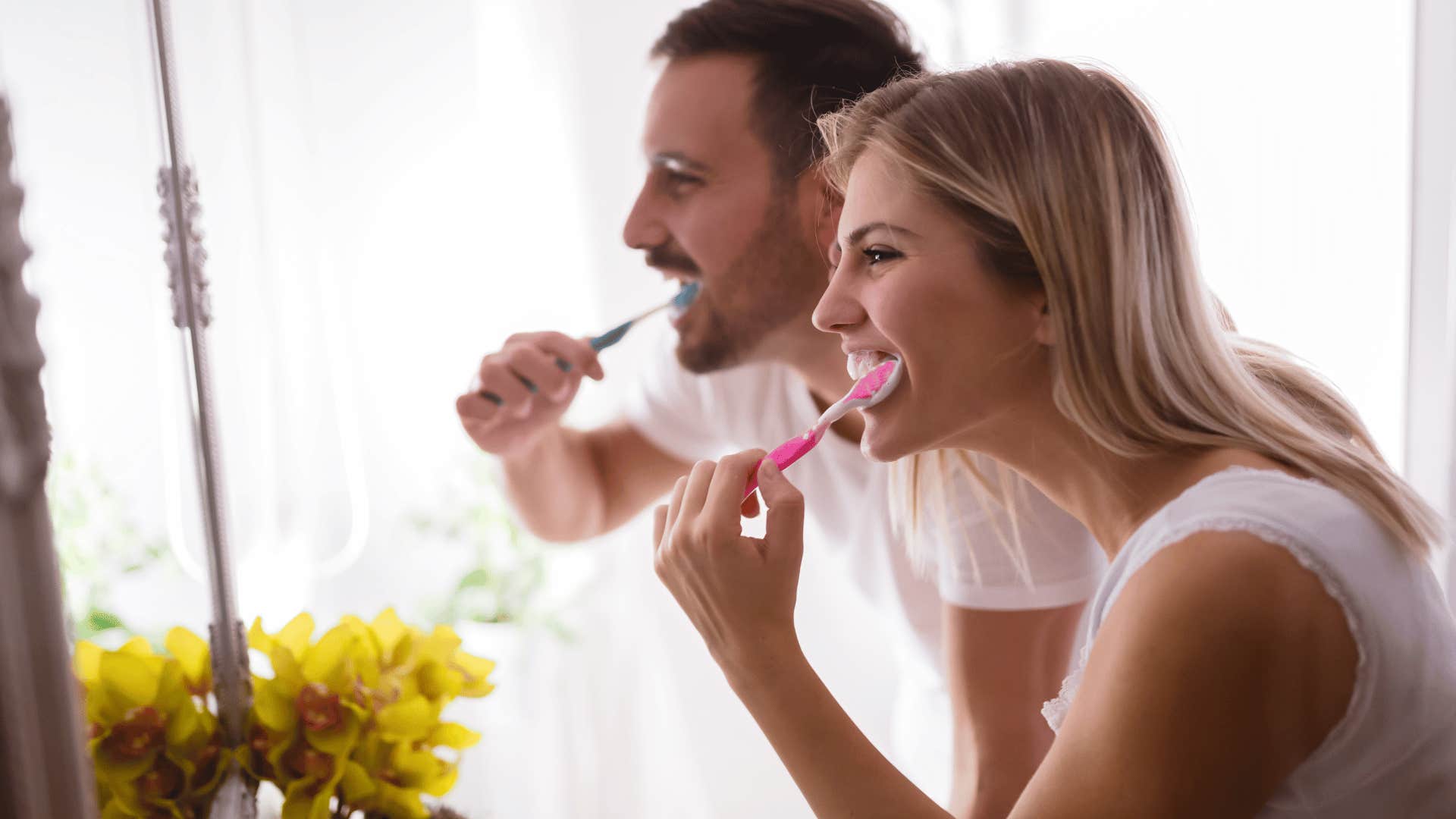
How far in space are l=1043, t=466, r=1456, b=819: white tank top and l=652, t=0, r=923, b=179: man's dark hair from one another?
0.55 m

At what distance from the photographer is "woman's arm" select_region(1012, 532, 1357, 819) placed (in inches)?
22.0

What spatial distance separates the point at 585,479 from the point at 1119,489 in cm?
64

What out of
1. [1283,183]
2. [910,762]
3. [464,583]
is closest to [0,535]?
[464,583]

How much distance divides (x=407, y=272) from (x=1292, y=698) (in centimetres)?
92

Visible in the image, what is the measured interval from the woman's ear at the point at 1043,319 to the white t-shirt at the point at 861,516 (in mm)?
262

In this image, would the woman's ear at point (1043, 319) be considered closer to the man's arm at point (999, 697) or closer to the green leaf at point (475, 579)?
the man's arm at point (999, 697)

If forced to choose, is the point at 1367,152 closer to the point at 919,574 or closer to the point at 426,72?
the point at 919,574

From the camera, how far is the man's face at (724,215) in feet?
3.44

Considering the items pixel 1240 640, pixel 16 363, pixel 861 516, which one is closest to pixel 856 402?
pixel 1240 640

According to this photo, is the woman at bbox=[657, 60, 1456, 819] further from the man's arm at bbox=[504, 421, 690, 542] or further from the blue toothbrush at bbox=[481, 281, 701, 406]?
the man's arm at bbox=[504, 421, 690, 542]

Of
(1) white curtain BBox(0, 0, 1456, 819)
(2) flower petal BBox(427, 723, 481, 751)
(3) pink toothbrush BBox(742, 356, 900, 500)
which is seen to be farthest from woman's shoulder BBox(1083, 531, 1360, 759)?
(1) white curtain BBox(0, 0, 1456, 819)

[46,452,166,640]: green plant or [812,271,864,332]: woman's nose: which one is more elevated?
[812,271,864,332]: woman's nose

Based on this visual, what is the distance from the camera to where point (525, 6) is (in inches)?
45.6

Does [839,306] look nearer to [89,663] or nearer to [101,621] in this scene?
[89,663]
